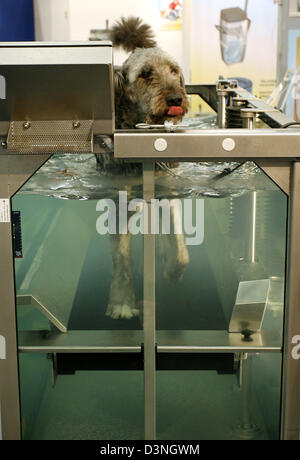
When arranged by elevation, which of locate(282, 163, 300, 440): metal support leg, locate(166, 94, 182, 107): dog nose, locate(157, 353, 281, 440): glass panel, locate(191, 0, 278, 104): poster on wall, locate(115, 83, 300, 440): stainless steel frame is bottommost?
locate(157, 353, 281, 440): glass panel

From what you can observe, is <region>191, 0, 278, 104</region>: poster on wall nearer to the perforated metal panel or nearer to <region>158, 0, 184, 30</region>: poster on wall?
<region>158, 0, 184, 30</region>: poster on wall

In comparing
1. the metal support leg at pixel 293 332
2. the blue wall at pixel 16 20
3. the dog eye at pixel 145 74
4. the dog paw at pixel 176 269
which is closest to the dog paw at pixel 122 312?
the dog paw at pixel 176 269

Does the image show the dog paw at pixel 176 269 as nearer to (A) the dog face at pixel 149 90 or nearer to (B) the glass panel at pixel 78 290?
(B) the glass panel at pixel 78 290

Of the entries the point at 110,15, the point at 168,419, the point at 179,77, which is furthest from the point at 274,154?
the point at 110,15

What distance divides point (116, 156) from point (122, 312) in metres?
0.36

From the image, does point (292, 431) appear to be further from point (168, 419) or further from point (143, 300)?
point (143, 300)

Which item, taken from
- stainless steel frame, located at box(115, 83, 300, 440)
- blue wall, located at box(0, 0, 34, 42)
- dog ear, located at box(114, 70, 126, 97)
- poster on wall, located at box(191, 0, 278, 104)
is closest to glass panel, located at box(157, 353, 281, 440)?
stainless steel frame, located at box(115, 83, 300, 440)

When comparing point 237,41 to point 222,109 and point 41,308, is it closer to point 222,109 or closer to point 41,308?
point 222,109

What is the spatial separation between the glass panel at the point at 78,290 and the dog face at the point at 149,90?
1.87 feet

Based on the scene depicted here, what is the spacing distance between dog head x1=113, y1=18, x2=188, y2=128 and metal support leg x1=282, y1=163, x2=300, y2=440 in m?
0.75

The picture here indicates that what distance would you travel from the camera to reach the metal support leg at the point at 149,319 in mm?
1144

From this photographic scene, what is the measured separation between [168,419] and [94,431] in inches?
7.2

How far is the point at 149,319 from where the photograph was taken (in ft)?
3.94

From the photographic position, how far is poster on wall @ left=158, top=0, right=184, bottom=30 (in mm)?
4602
